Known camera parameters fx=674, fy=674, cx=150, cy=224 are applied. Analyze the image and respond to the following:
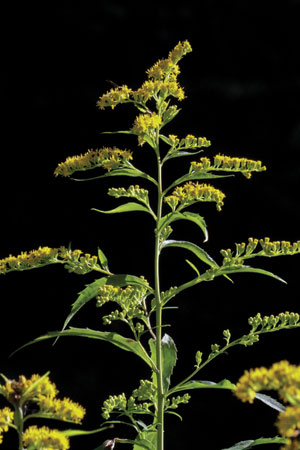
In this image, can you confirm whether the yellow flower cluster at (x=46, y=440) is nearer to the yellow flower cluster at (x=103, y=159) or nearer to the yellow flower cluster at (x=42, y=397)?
the yellow flower cluster at (x=42, y=397)

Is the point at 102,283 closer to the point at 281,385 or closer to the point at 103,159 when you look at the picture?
the point at 103,159

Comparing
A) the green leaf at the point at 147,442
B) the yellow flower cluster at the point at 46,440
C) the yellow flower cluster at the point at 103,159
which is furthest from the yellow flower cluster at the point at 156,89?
the yellow flower cluster at the point at 46,440

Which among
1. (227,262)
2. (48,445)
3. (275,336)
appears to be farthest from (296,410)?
(275,336)

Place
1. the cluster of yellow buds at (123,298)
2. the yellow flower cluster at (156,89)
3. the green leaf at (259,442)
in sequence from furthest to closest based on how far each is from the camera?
the yellow flower cluster at (156,89)
the cluster of yellow buds at (123,298)
the green leaf at (259,442)

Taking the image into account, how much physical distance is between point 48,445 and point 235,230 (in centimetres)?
248

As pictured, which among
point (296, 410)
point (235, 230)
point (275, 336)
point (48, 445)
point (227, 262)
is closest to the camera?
point (296, 410)

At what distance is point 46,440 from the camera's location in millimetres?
827

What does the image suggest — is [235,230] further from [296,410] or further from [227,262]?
[296,410]

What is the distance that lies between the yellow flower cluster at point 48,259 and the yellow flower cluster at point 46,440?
0.54 metres

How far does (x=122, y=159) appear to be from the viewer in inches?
56.5

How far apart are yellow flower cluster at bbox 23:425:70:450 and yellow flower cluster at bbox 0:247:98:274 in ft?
1.78

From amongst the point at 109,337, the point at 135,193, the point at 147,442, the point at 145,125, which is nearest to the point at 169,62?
the point at 145,125

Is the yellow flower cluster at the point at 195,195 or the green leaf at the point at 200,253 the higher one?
the yellow flower cluster at the point at 195,195

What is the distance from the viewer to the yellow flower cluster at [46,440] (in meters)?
0.82
